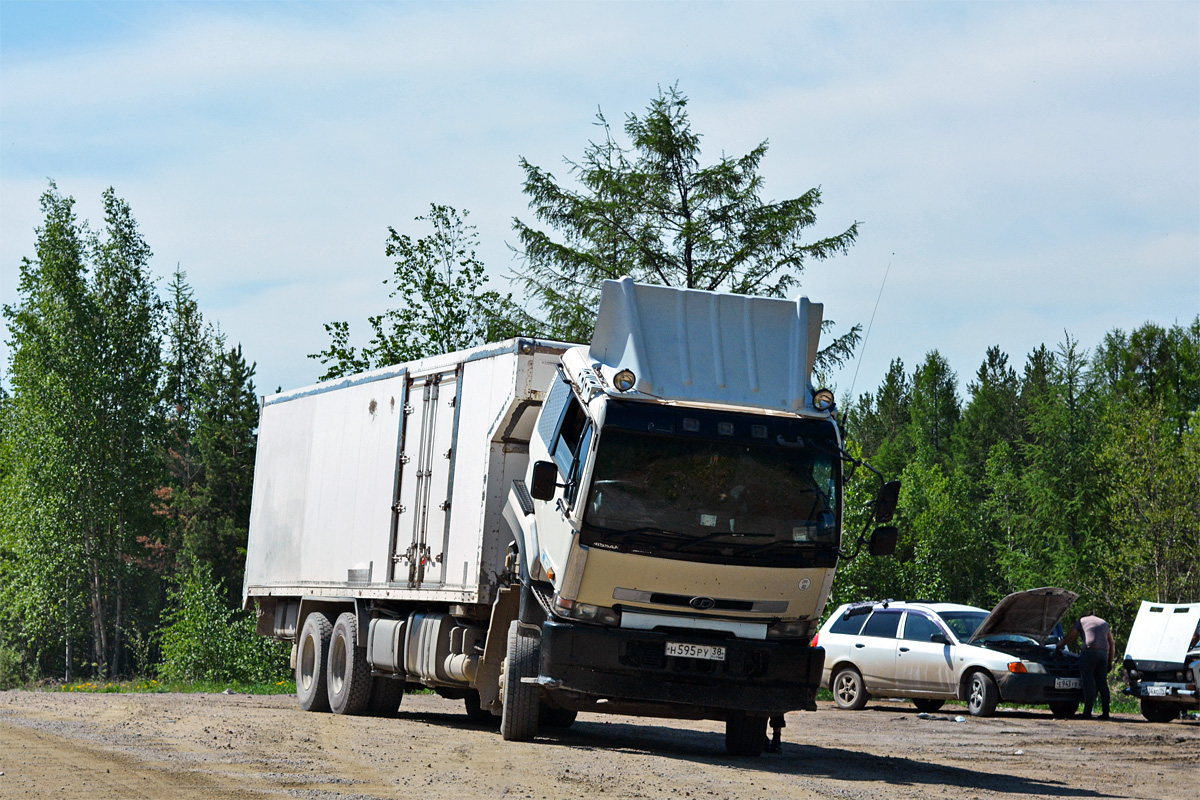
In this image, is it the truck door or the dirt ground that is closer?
the dirt ground

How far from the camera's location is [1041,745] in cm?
1580

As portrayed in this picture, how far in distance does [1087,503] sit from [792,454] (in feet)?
168

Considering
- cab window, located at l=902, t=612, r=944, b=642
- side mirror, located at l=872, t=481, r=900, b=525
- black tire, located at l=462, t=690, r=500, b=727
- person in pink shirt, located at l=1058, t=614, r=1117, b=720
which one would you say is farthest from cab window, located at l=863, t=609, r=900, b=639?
side mirror, located at l=872, t=481, r=900, b=525

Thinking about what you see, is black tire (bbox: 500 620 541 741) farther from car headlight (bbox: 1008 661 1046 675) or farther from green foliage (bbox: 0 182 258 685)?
green foliage (bbox: 0 182 258 685)

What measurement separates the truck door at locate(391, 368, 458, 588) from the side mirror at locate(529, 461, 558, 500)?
2.93 metres

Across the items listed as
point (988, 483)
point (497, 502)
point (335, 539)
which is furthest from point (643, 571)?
point (988, 483)

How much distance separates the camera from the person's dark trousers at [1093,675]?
2109 cm

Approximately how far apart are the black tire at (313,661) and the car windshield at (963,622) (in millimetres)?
10261

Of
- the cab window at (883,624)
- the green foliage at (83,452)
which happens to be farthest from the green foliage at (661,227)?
the green foliage at (83,452)

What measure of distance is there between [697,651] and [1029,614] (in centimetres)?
1136

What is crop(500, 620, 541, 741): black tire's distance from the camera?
1217cm

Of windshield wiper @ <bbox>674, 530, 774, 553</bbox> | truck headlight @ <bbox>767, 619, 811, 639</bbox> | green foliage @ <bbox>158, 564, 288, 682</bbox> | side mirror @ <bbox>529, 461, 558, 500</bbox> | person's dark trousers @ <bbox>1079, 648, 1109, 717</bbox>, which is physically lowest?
green foliage @ <bbox>158, 564, 288, 682</bbox>

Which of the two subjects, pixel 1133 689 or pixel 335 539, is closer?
pixel 335 539

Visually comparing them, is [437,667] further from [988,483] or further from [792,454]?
[988,483]
